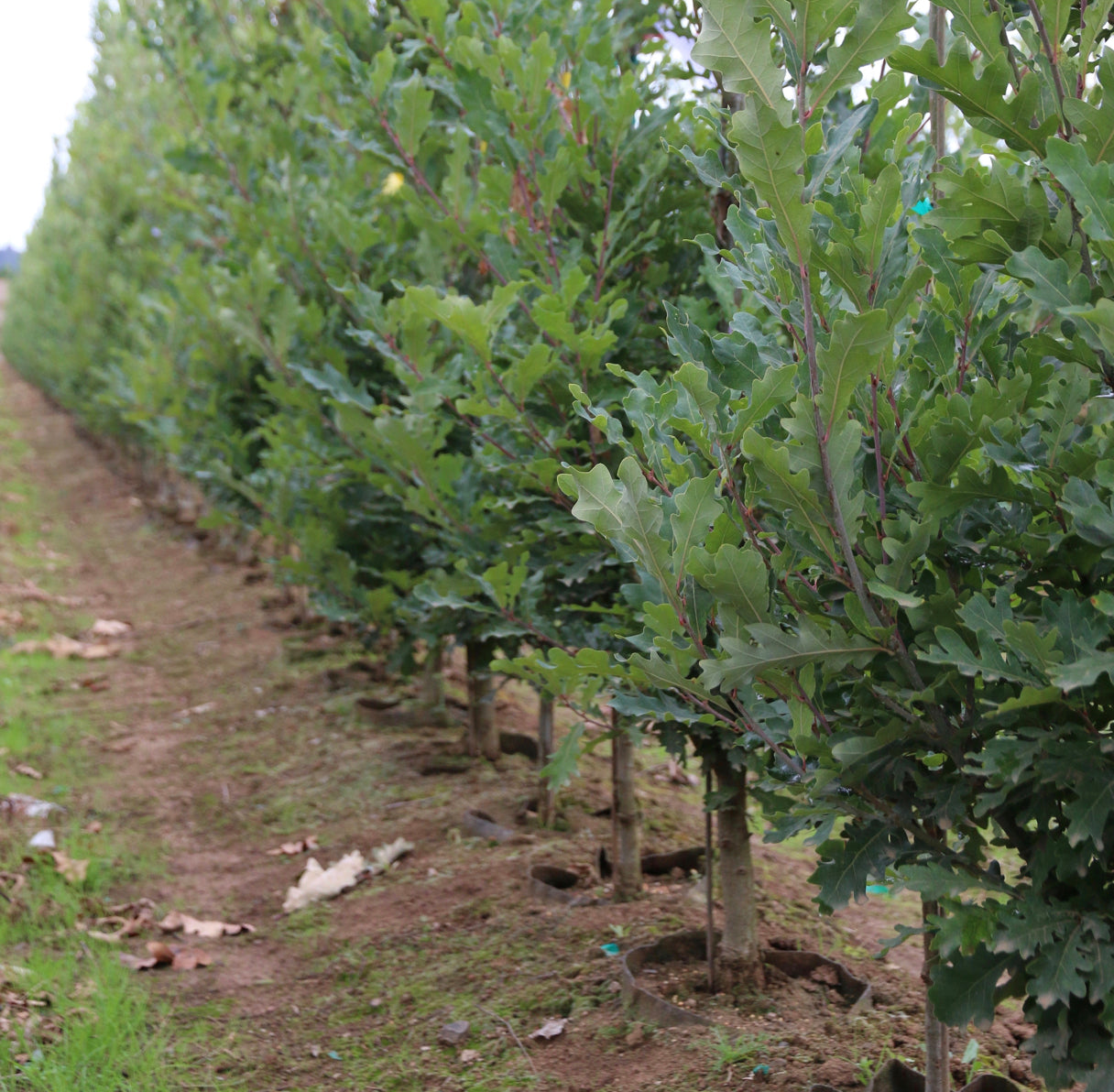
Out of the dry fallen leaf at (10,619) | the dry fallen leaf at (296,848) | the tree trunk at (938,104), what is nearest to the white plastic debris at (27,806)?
the dry fallen leaf at (296,848)

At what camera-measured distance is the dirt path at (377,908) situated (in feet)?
9.73

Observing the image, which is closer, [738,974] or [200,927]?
[738,974]

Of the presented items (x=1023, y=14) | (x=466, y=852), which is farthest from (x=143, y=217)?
(x=1023, y=14)

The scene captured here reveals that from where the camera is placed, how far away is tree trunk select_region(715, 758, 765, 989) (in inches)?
120

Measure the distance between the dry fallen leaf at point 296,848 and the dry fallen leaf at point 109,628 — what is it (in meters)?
5.07

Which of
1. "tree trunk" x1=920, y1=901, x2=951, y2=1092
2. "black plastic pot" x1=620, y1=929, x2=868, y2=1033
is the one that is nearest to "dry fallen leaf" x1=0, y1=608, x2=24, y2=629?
"black plastic pot" x1=620, y1=929, x2=868, y2=1033

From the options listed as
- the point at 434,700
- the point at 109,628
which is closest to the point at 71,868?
the point at 434,700

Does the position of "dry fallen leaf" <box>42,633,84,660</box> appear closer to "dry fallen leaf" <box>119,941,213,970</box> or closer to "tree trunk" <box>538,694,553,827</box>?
"dry fallen leaf" <box>119,941,213,970</box>

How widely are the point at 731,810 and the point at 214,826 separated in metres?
3.21

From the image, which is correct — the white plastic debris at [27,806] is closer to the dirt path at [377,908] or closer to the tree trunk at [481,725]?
the dirt path at [377,908]

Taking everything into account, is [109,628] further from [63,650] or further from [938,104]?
[938,104]

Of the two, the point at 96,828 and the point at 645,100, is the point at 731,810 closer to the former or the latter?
the point at 645,100

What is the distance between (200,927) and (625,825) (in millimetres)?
1722

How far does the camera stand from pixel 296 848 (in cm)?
495
